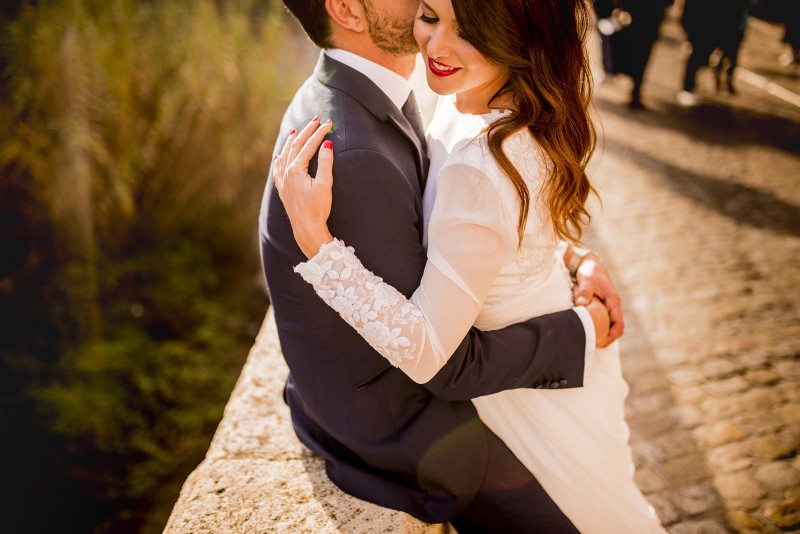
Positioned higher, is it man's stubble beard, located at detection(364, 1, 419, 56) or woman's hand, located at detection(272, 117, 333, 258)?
man's stubble beard, located at detection(364, 1, 419, 56)

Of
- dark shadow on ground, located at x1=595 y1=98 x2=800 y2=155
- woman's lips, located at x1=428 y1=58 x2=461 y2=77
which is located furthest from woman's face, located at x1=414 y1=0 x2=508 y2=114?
dark shadow on ground, located at x1=595 y1=98 x2=800 y2=155

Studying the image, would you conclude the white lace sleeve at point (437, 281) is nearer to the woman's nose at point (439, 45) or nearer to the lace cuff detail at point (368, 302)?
the lace cuff detail at point (368, 302)

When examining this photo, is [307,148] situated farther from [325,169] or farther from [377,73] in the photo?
[377,73]

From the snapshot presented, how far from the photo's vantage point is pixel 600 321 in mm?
1709

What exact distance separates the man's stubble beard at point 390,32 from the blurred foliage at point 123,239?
242 centimetres

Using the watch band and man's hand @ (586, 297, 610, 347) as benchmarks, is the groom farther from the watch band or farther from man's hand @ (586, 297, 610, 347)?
the watch band

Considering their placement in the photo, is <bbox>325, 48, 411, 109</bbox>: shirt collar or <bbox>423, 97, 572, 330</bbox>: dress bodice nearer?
<bbox>423, 97, 572, 330</bbox>: dress bodice

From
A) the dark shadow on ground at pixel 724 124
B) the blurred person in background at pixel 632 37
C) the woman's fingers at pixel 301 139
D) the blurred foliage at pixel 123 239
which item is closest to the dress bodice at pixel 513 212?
the woman's fingers at pixel 301 139

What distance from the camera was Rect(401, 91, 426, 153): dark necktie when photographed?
5.64 ft

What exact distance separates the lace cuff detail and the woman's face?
547mm

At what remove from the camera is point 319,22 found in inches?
64.0

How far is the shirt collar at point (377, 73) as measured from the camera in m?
1.57

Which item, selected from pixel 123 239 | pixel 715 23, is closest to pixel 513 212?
pixel 123 239

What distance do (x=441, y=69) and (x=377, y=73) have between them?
20cm
